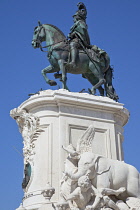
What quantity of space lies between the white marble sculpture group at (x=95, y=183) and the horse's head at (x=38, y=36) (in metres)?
4.73

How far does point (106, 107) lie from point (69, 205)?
3.63m

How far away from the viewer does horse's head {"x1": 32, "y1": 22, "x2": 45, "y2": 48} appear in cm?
1291

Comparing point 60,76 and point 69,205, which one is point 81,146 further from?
point 60,76

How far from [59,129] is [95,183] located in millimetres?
2191

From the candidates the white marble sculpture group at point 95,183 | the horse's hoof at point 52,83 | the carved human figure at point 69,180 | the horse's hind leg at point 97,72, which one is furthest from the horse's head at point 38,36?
the carved human figure at point 69,180

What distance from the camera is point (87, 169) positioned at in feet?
27.9

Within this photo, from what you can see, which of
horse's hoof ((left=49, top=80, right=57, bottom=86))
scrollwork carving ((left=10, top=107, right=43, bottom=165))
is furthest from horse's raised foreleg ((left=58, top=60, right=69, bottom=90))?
scrollwork carving ((left=10, top=107, right=43, bottom=165))

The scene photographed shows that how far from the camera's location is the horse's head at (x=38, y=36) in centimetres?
1291

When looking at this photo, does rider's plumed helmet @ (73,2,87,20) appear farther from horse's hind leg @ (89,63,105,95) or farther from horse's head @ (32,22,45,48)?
horse's hind leg @ (89,63,105,95)

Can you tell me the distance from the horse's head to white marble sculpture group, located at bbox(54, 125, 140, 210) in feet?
15.5

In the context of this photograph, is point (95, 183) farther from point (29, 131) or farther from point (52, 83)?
point (52, 83)

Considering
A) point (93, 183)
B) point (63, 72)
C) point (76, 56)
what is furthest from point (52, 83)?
point (93, 183)

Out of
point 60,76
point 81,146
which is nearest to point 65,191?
point 81,146

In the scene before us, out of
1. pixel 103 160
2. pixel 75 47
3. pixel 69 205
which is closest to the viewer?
pixel 69 205
